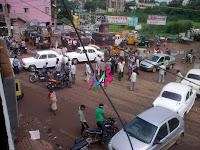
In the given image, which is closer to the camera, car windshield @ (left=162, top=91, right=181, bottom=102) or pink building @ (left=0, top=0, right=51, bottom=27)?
car windshield @ (left=162, top=91, right=181, bottom=102)

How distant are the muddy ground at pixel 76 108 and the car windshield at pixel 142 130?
4.25ft

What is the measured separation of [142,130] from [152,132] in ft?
1.10

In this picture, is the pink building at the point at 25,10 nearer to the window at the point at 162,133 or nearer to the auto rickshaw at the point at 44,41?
the auto rickshaw at the point at 44,41

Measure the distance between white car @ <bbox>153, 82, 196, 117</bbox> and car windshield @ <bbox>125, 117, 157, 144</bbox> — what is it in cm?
271

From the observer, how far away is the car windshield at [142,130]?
613 centimetres

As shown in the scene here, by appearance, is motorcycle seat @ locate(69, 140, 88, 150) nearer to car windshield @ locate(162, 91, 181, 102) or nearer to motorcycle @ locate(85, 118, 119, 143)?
motorcycle @ locate(85, 118, 119, 143)

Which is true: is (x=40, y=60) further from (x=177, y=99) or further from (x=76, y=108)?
(x=177, y=99)

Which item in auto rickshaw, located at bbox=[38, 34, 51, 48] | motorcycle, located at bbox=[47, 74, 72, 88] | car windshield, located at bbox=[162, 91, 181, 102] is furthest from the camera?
auto rickshaw, located at bbox=[38, 34, 51, 48]

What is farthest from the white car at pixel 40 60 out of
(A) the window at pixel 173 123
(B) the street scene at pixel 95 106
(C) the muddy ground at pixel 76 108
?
(A) the window at pixel 173 123

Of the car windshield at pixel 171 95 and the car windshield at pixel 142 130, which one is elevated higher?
the car windshield at pixel 171 95

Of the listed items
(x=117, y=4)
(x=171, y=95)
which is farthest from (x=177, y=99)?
(x=117, y=4)

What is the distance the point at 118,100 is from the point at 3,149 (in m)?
8.51

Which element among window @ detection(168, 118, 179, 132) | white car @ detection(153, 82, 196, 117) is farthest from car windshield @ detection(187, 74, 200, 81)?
window @ detection(168, 118, 179, 132)

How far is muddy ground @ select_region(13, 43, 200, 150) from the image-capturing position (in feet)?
24.9
